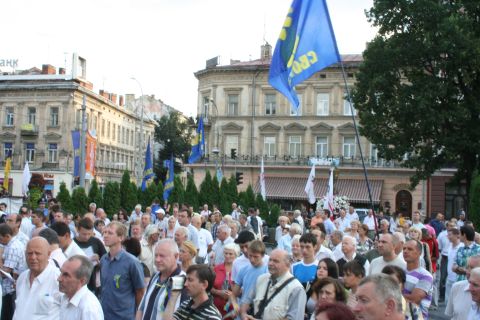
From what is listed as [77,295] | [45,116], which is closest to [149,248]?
[77,295]

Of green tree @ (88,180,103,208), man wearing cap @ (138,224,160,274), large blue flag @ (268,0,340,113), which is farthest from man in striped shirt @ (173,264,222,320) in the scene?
green tree @ (88,180,103,208)

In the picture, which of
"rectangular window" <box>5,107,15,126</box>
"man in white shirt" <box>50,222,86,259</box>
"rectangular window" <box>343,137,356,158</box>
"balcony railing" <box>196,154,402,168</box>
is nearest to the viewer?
"man in white shirt" <box>50,222,86,259</box>

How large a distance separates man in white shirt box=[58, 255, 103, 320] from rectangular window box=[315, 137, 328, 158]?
48714mm

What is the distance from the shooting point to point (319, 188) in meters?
51.3

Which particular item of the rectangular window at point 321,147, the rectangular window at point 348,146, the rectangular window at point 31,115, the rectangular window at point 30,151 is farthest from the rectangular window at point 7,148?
the rectangular window at point 348,146

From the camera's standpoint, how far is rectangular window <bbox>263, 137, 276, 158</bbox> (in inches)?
2165

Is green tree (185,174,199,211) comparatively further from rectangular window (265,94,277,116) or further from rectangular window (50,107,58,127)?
rectangular window (50,107,58,127)

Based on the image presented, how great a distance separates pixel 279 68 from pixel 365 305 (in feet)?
28.6

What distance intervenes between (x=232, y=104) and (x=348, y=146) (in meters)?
10.6

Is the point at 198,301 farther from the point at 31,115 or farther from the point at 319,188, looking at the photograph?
the point at 31,115

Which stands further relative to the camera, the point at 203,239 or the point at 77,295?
the point at 203,239

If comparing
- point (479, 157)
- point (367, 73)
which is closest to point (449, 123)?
point (479, 157)

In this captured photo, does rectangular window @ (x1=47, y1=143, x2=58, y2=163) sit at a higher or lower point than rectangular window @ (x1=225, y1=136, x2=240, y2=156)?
lower

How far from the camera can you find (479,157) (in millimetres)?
30938
